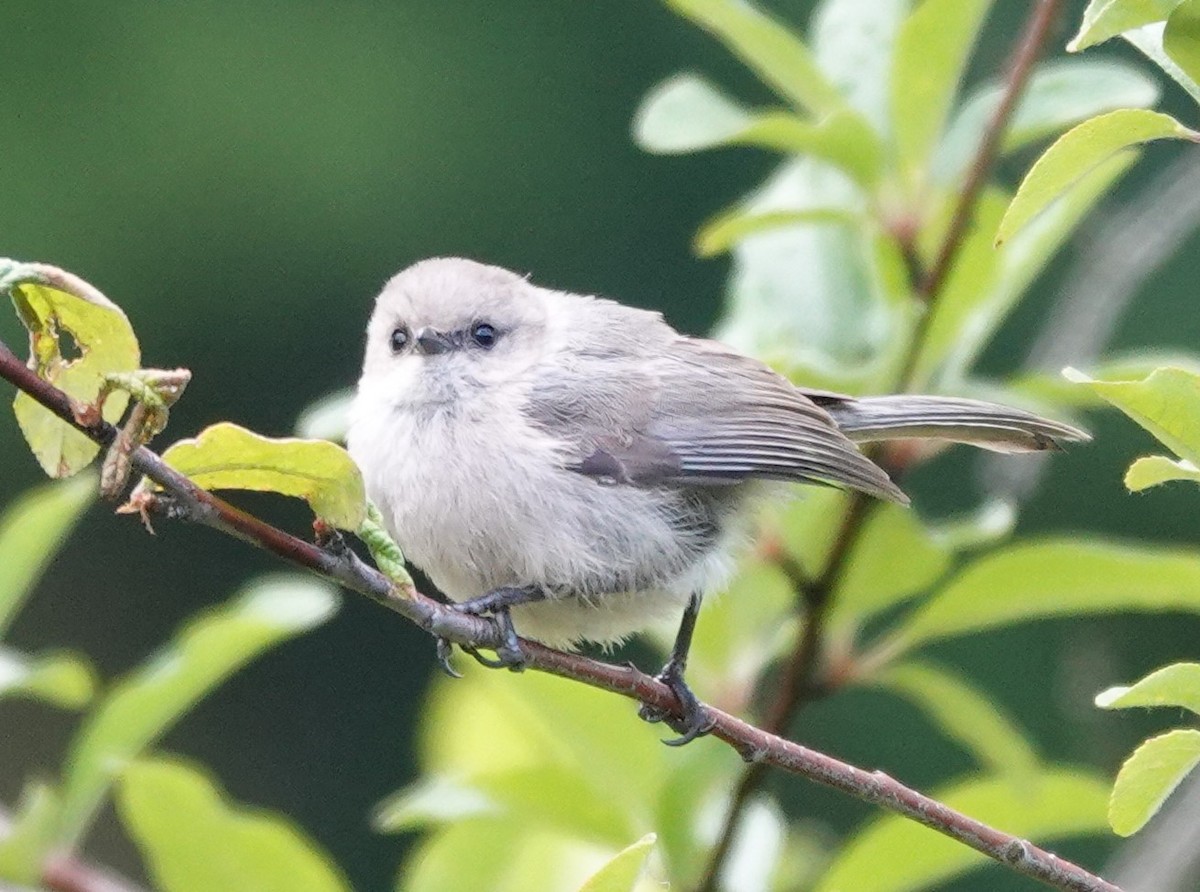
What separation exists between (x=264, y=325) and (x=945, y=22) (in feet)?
23.1

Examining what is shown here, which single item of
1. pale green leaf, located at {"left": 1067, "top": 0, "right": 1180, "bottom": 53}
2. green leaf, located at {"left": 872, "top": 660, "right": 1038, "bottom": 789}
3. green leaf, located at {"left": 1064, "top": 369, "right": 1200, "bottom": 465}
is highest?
pale green leaf, located at {"left": 1067, "top": 0, "right": 1180, "bottom": 53}

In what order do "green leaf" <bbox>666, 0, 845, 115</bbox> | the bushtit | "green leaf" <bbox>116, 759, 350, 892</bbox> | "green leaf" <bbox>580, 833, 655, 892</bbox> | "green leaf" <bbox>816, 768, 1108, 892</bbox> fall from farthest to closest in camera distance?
"green leaf" <bbox>666, 0, 845, 115</bbox>, the bushtit, "green leaf" <bbox>816, 768, 1108, 892</bbox>, "green leaf" <bbox>116, 759, 350, 892</bbox>, "green leaf" <bbox>580, 833, 655, 892</bbox>

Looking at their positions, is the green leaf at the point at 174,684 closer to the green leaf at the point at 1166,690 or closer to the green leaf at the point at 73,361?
the green leaf at the point at 73,361

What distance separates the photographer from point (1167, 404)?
1573mm

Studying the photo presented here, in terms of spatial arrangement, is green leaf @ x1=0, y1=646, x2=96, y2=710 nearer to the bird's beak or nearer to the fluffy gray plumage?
the fluffy gray plumage

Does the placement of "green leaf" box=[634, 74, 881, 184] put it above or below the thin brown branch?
above

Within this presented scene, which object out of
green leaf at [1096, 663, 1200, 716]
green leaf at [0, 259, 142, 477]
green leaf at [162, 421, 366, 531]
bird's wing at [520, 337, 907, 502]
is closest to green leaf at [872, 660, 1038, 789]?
bird's wing at [520, 337, 907, 502]

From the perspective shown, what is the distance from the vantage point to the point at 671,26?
29.3ft

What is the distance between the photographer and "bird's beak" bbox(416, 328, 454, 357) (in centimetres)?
295

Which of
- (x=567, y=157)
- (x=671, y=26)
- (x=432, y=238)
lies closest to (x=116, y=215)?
(x=432, y=238)

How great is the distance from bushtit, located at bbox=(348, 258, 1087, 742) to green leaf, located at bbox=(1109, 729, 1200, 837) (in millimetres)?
807

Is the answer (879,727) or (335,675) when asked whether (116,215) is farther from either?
(879,727)

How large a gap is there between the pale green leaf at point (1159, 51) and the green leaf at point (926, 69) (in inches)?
37.7

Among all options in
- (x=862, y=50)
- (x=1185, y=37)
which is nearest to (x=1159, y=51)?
(x=1185, y=37)
